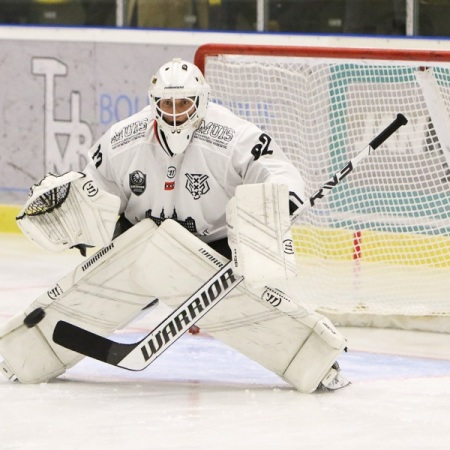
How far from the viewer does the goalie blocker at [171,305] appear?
3.60 meters

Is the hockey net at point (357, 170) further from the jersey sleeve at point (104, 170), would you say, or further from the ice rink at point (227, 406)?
the jersey sleeve at point (104, 170)

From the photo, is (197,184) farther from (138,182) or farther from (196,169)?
(138,182)

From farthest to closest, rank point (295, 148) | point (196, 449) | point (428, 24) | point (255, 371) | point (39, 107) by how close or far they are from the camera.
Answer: point (39, 107) → point (428, 24) → point (295, 148) → point (255, 371) → point (196, 449)

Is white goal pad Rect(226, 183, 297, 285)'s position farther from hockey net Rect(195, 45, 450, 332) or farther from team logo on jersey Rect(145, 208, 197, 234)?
hockey net Rect(195, 45, 450, 332)

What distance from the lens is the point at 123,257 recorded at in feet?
12.1

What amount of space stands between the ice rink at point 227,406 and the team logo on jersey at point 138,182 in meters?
0.51

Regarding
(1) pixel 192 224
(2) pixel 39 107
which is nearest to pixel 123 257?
(1) pixel 192 224

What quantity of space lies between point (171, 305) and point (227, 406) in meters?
0.35

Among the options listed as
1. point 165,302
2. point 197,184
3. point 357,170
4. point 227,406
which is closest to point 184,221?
point 197,184

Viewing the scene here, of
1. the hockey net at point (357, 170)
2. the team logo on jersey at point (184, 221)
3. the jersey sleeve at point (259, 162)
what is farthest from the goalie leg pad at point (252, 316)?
the hockey net at point (357, 170)

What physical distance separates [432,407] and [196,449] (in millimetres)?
739

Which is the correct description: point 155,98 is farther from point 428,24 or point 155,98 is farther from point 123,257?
point 428,24

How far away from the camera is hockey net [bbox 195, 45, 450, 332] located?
16.1 ft

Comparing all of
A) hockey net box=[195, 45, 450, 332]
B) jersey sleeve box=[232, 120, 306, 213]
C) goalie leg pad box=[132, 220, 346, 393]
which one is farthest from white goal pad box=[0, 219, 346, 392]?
hockey net box=[195, 45, 450, 332]
